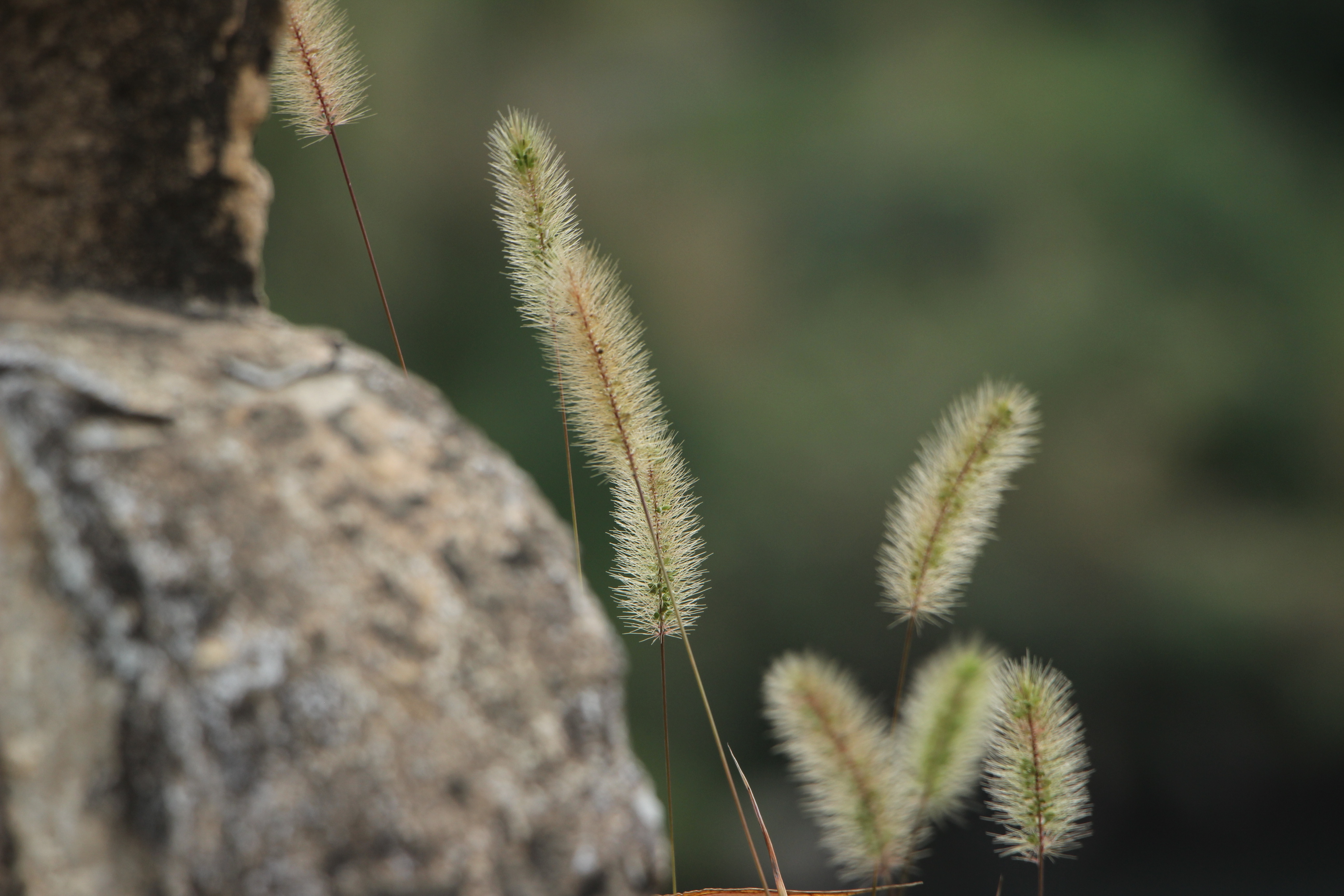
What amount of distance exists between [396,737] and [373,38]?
299cm

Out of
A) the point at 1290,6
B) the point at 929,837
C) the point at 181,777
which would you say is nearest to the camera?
the point at 181,777

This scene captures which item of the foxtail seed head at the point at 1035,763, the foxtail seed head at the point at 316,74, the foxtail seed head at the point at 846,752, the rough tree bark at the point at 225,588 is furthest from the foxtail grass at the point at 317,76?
the foxtail seed head at the point at 1035,763

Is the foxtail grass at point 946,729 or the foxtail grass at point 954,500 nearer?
the foxtail grass at point 946,729

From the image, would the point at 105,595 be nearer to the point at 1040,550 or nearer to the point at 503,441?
the point at 503,441

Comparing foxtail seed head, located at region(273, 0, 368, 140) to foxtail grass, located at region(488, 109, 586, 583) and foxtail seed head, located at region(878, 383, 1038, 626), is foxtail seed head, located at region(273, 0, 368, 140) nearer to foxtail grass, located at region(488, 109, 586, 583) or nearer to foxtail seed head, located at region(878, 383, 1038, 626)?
foxtail grass, located at region(488, 109, 586, 583)

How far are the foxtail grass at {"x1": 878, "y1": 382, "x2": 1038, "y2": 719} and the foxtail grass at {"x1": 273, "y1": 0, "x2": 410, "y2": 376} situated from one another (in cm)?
39

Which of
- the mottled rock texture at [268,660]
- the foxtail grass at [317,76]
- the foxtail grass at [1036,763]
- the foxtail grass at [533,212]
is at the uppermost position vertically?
the foxtail grass at [317,76]

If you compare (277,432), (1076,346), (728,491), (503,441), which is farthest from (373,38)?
(277,432)

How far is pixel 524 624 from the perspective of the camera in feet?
1.66

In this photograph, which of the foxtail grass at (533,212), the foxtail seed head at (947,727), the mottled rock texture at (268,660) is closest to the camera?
the mottled rock texture at (268,660)

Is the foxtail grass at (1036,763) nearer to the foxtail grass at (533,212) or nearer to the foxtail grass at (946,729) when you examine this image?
the foxtail grass at (946,729)

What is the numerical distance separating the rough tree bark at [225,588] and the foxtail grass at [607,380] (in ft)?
0.51

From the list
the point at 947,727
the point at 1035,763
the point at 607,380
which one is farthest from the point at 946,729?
the point at 607,380

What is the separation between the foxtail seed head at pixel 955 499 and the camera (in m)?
0.76
